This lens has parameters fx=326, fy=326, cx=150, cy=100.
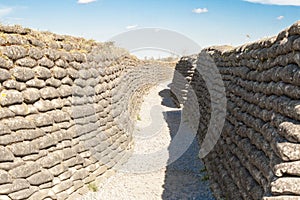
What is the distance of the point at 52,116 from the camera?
17.0ft

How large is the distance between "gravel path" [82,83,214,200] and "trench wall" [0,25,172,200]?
0.45 metres

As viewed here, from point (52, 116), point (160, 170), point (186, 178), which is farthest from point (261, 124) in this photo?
point (160, 170)

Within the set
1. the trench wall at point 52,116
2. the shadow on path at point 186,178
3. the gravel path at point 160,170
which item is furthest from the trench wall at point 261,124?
the trench wall at point 52,116

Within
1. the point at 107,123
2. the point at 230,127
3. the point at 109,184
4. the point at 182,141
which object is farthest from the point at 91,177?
the point at 182,141

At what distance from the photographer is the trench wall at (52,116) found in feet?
14.4

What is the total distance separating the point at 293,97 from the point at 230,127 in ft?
8.70

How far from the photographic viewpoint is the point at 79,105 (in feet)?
19.7

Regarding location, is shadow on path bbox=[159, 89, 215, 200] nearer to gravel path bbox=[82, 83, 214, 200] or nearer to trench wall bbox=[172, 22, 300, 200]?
gravel path bbox=[82, 83, 214, 200]

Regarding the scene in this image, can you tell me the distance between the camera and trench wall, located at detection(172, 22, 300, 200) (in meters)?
2.83

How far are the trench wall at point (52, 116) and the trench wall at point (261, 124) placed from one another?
2.48 meters

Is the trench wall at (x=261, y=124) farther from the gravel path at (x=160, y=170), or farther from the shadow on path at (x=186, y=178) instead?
the gravel path at (x=160, y=170)

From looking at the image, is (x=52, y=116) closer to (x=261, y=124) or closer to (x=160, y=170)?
(x=261, y=124)

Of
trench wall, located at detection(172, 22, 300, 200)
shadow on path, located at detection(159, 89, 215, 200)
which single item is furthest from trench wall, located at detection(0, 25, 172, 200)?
trench wall, located at detection(172, 22, 300, 200)

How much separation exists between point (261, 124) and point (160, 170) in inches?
163
